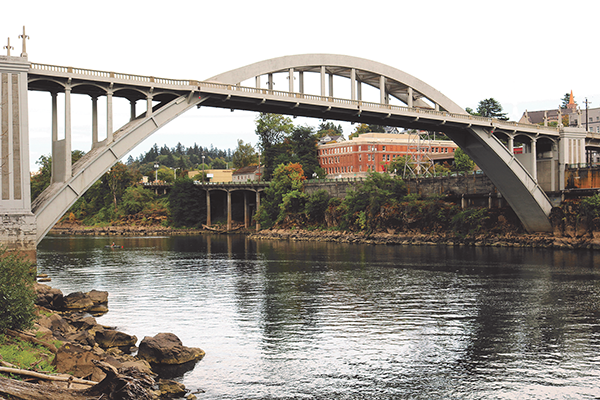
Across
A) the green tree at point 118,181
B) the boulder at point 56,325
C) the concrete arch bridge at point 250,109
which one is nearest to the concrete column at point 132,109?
the concrete arch bridge at point 250,109

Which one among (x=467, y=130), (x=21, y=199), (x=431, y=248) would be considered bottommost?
(x=431, y=248)

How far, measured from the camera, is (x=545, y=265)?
44969 mm

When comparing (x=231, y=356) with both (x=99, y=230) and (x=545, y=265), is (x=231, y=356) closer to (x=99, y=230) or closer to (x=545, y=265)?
(x=545, y=265)

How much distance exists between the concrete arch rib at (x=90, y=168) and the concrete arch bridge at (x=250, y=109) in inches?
2.2

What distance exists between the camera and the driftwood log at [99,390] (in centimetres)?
1245

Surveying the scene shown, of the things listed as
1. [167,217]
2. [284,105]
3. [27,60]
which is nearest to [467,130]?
[284,105]

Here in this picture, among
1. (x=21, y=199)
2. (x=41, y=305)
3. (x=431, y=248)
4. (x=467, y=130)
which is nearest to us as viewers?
(x=41, y=305)

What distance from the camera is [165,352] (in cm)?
1912

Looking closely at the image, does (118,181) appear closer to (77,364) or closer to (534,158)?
(534,158)

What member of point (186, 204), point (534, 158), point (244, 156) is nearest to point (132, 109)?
point (534, 158)

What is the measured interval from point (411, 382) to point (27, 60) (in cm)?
2618

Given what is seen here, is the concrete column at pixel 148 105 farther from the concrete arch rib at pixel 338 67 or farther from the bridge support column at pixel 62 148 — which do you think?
the concrete arch rib at pixel 338 67

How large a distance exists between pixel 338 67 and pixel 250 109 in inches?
356

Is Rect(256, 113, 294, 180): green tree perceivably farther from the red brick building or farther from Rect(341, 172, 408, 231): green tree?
Rect(341, 172, 408, 231): green tree
